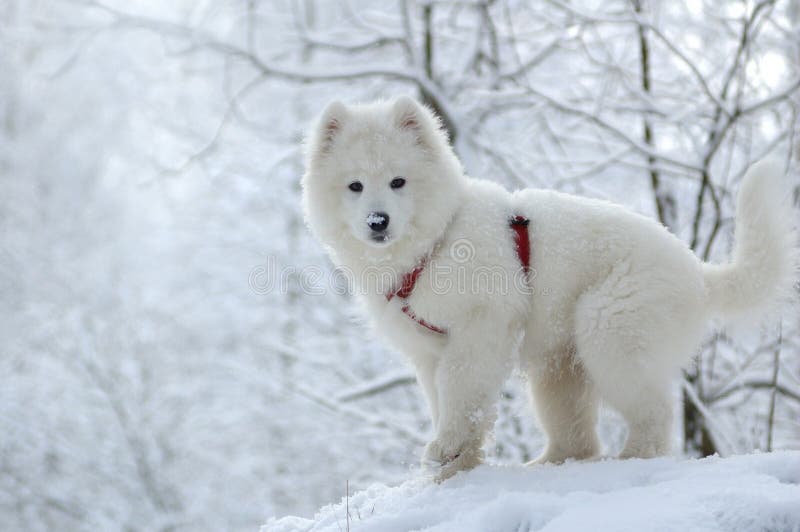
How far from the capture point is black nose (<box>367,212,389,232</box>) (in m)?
3.19

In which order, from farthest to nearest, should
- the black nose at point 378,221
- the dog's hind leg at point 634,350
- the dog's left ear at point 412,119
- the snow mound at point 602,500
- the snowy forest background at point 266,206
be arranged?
the snowy forest background at point 266,206 → the dog's left ear at point 412,119 → the black nose at point 378,221 → the dog's hind leg at point 634,350 → the snow mound at point 602,500

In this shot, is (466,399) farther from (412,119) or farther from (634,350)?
(412,119)

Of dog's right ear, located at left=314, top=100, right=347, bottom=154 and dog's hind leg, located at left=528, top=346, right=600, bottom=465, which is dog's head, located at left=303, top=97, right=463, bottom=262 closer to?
dog's right ear, located at left=314, top=100, right=347, bottom=154

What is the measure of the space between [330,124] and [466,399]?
153 centimetres

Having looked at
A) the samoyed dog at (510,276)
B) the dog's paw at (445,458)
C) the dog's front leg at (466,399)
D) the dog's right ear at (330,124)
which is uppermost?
the dog's right ear at (330,124)

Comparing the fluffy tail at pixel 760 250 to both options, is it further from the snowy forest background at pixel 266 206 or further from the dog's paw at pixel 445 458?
the snowy forest background at pixel 266 206

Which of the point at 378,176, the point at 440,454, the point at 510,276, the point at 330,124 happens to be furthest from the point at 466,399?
the point at 330,124

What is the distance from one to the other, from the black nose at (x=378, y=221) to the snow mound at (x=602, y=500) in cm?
118

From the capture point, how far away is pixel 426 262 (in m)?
3.33

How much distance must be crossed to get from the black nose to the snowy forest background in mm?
2631

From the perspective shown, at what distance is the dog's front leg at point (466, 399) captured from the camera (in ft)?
10.2

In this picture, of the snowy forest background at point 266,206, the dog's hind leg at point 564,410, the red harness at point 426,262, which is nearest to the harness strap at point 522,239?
the red harness at point 426,262

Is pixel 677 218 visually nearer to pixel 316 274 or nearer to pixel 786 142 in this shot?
pixel 786 142

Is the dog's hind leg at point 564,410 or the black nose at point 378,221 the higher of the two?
the black nose at point 378,221
